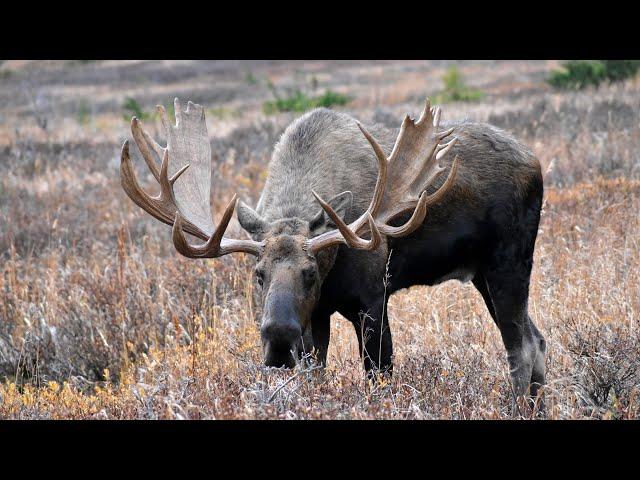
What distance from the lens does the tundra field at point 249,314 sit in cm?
493

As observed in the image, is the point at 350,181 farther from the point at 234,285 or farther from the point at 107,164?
the point at 107,164

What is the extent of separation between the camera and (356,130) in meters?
6.30

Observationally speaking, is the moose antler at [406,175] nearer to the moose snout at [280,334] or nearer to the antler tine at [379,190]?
the antler tine at [379,190]

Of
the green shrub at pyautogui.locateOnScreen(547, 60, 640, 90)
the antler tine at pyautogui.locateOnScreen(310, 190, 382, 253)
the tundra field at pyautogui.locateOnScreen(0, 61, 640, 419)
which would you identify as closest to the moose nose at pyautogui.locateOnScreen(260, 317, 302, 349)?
the tundra field at pyautogui.locateOnScreen(0, 61, 640, 419)

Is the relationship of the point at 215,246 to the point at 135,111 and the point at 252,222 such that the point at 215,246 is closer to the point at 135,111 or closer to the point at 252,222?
the point at 252,222

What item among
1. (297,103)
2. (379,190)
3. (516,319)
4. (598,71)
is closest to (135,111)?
(297,103)

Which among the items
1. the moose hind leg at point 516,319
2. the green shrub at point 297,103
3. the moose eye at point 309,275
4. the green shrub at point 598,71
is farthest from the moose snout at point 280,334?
the green shrub at point 598,71

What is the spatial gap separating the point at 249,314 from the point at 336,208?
6.22ft

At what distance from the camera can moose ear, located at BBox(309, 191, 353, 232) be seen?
550cm

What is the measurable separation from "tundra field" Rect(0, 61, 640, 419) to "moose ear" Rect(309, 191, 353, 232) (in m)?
0.86

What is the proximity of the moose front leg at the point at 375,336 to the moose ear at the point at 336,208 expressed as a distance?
1.85 feet

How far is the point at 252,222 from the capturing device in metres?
5.52

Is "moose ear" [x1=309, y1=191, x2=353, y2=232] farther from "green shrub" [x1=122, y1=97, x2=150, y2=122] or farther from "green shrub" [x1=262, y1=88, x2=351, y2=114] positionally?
"green shrub" [x1=262, y1=88, x2=351, y2=114]
